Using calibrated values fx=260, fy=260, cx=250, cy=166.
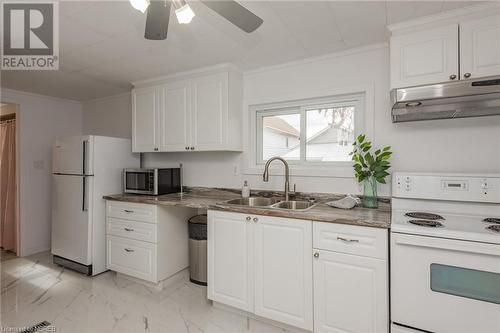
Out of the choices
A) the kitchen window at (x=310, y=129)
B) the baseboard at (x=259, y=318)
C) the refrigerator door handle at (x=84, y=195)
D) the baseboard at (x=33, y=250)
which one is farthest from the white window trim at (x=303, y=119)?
the baseboard at (x=33, y=250)

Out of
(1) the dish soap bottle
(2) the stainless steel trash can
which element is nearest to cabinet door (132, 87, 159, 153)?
(2) the stainless steel trash can

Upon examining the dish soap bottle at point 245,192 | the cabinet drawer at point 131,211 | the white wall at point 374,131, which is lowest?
the cabinet drawer at point 131,211

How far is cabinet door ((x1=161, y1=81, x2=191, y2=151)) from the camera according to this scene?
8.98ft

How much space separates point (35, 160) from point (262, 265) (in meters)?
3.54

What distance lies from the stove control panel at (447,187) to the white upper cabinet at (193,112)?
1495mm

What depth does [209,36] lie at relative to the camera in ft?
6.41

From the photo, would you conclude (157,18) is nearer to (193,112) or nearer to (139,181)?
(193,112)

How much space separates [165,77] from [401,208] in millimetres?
2585

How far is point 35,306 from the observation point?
220 centimetres

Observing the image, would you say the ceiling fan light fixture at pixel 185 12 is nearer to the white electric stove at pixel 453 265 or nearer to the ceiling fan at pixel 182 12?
the ceiling fan at pixel 182 12

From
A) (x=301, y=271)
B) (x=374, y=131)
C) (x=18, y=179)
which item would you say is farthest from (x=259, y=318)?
(x=18, y=179)

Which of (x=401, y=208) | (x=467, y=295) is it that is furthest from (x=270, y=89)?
(x=467, y=295)

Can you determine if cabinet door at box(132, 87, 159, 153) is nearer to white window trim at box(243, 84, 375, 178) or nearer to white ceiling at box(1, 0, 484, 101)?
white ceiling at box(1, 0, 484, 101)

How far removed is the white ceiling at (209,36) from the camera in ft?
5.26
